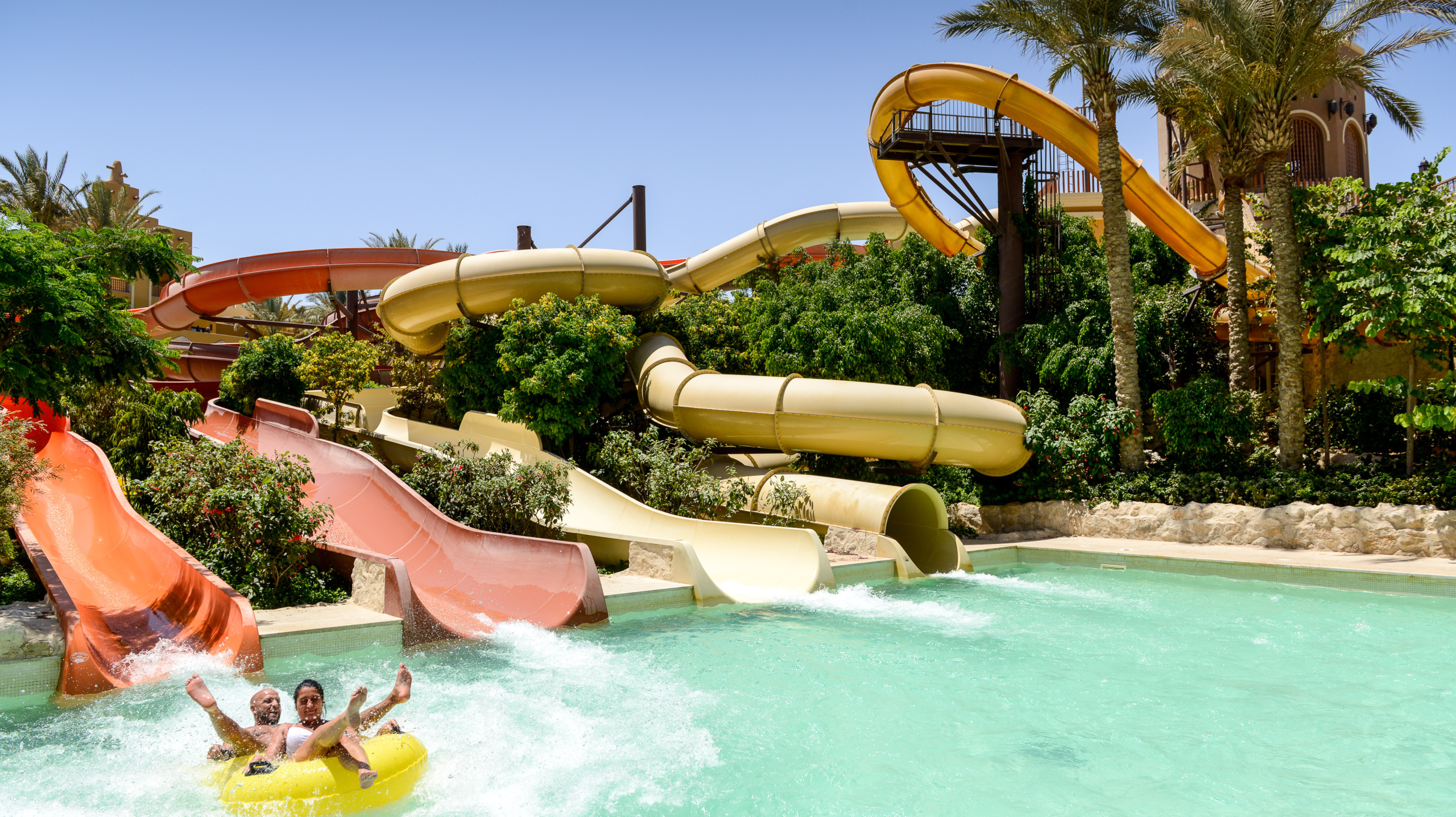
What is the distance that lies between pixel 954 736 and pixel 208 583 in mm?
6648

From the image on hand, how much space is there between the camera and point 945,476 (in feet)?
53.6

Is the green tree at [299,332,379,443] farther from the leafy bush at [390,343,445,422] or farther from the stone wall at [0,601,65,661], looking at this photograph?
the stone wall at [0,601,65,661]

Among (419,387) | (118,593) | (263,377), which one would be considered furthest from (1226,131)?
(263,377)

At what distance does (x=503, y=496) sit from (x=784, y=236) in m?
12.3

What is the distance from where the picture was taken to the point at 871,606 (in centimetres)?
1090

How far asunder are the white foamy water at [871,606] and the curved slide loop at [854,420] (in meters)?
3.33

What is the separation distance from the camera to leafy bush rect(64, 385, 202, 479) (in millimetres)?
15266

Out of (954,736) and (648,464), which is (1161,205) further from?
(954,736)

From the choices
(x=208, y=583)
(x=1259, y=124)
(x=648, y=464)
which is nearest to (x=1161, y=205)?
(x=1259, y=124)

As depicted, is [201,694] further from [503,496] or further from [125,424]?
[125,424]

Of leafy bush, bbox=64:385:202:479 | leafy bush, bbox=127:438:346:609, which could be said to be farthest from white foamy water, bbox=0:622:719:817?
leafy bush, bbox=64:385:202:479

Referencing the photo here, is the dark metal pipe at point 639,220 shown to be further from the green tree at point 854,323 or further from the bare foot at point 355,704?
the bare foot at point 355,704

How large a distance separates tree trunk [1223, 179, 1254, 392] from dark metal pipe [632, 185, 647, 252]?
59.5 feet

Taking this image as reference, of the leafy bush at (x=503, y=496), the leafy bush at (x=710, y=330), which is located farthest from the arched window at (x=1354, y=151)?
the leafy bush at (x=503, y=496)
